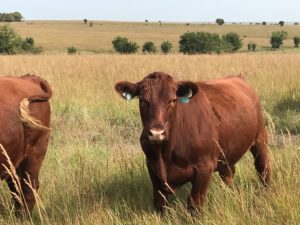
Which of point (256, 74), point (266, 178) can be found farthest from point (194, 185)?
point (256, 74)

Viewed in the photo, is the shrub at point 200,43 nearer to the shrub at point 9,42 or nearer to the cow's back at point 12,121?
the shrub at point 9,42

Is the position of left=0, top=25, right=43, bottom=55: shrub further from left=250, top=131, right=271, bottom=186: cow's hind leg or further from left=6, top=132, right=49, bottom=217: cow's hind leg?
left=250, top=131, right=271, bottom=186: cow's hind leg

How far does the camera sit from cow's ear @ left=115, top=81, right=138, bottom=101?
144 inches

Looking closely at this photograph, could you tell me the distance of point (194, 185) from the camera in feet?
12.3

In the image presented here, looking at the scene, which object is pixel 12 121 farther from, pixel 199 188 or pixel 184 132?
pixel 199 188

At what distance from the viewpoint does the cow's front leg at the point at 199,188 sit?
3.74 metres

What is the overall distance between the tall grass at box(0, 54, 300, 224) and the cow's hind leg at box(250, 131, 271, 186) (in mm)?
88

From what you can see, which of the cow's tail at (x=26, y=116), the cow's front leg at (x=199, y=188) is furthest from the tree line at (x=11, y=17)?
the cow's front leg at (x=199, y=188)

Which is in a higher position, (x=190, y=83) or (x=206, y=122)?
(x=190, y=83)

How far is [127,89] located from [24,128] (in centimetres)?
129

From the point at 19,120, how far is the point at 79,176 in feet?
3.08

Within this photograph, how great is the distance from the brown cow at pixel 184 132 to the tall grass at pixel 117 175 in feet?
0.78

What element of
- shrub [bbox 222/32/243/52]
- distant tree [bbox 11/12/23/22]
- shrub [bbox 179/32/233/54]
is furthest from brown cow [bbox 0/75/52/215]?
distant tree [bbox 11/12/23/22]

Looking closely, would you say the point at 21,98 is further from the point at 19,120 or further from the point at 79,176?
the point at 79,176
